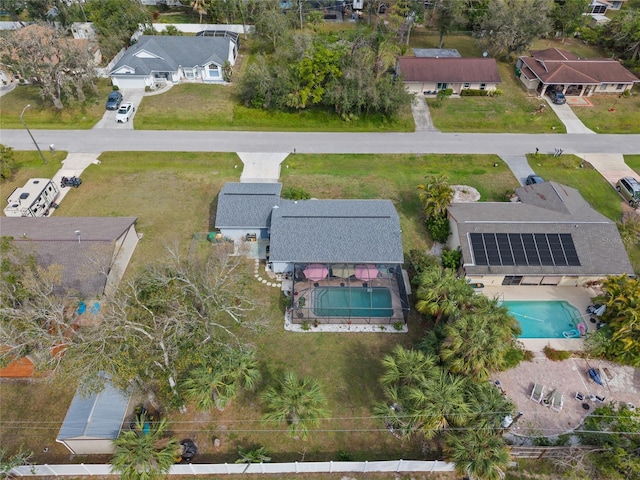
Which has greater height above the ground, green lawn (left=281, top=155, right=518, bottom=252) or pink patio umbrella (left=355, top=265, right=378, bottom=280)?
pink patio umbrella (left=355, top=265, right=378, bottom=280)

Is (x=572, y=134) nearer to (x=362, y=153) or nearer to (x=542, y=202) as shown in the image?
(x=542, y=202)

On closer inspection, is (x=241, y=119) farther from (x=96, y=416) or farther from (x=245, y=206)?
Answer: (x=96, y=416)

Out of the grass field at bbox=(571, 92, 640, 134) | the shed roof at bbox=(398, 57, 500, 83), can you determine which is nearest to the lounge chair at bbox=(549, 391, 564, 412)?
the grass field at bbox=(571, 92, 640, 134)

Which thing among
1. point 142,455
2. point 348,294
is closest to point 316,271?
point 348,294

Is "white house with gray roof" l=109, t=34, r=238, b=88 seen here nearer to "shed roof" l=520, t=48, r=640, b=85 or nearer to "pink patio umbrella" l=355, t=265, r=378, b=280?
"pink patio umbrella" l=355, t=265, r=378, b=280

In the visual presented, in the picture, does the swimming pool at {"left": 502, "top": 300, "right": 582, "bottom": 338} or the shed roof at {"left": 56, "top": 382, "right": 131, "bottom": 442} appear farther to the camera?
the swimming pool at {"left": 502, "top": 300, "right": 582, "bottom": 338}

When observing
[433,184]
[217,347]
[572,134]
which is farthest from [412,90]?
[217,347]
